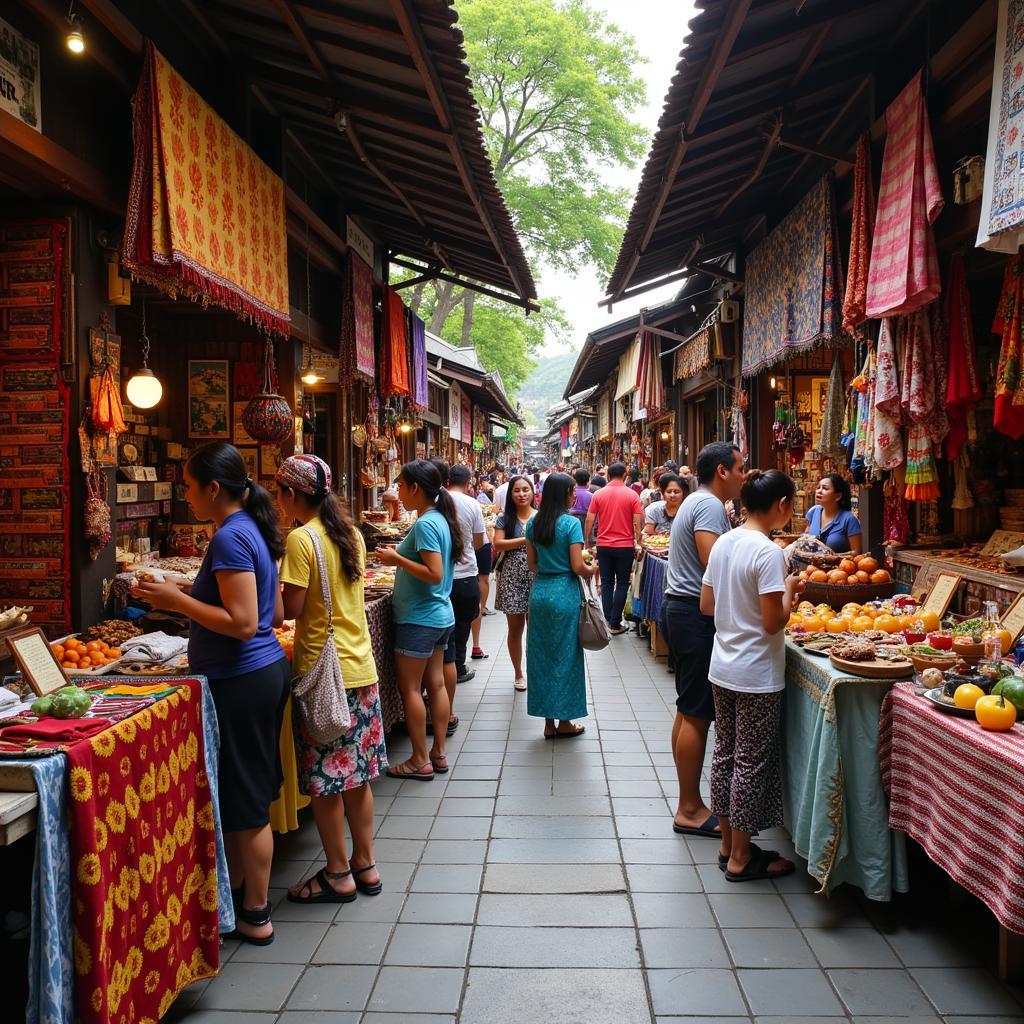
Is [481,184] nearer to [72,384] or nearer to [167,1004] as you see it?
[72,384]

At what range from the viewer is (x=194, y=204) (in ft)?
16.1

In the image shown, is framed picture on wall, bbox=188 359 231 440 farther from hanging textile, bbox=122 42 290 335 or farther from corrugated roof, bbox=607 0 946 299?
corrugated roof, bbox=607 0 946 299

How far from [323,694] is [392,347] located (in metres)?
7.75

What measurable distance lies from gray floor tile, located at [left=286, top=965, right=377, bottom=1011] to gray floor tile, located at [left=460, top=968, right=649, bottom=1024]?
15.4 inches

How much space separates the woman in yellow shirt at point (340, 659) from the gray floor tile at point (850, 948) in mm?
1940

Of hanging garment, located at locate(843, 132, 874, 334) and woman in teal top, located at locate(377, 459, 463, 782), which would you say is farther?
hanging garment, located at locate(843, 132, 874, 334)

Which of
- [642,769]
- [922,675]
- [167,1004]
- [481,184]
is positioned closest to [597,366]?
[481,184]

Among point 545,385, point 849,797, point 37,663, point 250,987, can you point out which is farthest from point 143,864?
point 545,385

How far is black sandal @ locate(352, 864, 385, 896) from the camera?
3666 millimetres

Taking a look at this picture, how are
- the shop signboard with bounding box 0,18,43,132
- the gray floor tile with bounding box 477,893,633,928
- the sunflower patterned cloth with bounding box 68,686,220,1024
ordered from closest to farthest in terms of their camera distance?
the sunflower patterned cloth with bounding box 68,686,220,1024
the gray floor tile with bounding box 477,893,633,928
the shop signboard with bounding box 0,18,43,132

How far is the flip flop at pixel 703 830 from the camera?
427cm

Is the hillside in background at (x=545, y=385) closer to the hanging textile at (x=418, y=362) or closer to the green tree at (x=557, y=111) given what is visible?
the green tree at (x=557, y=111)

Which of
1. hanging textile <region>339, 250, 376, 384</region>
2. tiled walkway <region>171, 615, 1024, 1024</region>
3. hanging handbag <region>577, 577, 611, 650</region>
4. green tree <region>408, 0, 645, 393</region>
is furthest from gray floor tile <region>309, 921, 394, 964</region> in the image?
green tree <region>408, 0, 645, 393</region>

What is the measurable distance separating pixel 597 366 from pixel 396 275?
457 inches
